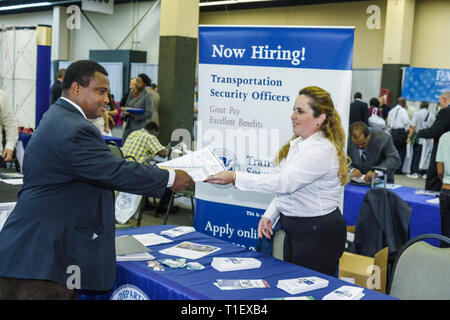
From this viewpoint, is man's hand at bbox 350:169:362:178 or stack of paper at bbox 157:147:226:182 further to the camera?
man's hand at bbox 350:169:362:178

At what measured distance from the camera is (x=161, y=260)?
7.92 feet

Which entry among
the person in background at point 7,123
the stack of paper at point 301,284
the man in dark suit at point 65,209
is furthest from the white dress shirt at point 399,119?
the man in dark suit at point 65,209

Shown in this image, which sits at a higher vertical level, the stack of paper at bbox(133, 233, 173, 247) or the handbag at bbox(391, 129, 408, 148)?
the handbag at bbox(391, 129, 408, 148)

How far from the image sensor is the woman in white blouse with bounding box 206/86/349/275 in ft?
8.33

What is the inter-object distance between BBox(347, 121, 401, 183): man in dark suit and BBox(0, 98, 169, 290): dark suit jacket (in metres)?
3.27

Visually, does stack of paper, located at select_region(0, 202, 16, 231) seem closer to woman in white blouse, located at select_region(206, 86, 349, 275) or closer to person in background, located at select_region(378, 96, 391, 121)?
woman in white blouse, located at select_region(206, 86, 349, 275)

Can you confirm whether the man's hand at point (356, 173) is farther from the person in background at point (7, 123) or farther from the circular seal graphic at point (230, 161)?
the person in background at point (7, 123)

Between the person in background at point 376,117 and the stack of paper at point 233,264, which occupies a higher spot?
the person in background at point 376,117

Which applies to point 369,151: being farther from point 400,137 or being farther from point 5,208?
point 400,137

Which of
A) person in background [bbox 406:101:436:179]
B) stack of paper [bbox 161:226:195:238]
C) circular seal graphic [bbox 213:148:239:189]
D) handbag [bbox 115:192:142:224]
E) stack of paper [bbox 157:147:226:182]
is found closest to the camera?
stack of paper [bbox 157:147:226:182]

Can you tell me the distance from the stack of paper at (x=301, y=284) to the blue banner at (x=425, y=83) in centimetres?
995

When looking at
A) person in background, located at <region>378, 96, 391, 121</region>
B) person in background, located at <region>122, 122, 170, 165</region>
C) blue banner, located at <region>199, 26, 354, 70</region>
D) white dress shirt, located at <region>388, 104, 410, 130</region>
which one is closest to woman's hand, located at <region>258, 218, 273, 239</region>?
blue banner, located at <region>199, 26, 354, 70</region>

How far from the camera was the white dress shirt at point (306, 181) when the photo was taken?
252 centimetres
